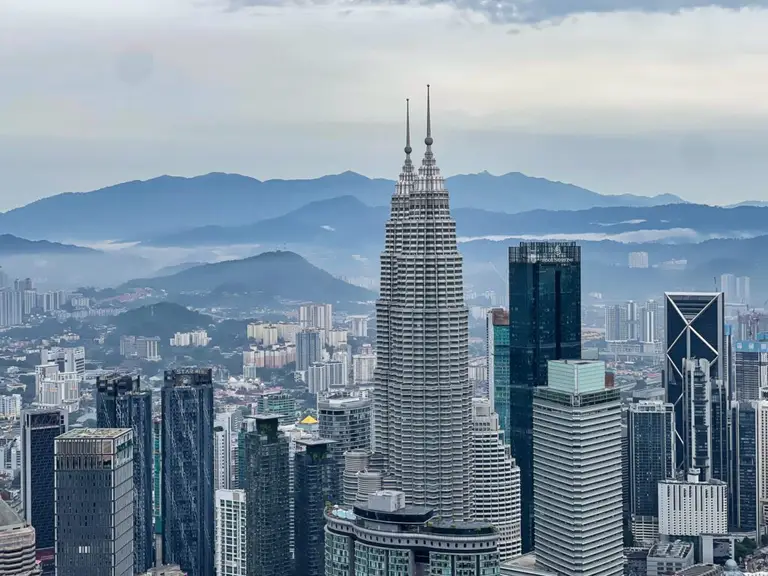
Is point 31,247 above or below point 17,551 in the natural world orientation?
above

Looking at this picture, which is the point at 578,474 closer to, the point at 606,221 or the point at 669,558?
the point at 669,558

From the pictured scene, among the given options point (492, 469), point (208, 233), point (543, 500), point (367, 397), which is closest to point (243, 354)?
point (208, 233)

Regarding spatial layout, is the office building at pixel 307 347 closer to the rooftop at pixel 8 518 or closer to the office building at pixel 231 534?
the office building at pixel 231 534

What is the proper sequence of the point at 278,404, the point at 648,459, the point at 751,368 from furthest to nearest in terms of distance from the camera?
the point at 751,368
the point at 278,404
the point at 648,459

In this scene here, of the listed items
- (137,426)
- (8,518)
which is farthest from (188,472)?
(8,518)

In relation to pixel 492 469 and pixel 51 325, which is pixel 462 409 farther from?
pixel 51 325

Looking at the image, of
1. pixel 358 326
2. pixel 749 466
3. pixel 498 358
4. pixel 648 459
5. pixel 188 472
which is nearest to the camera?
pixel 188 472

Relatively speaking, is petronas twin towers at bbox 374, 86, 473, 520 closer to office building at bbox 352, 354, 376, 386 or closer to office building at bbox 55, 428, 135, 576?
office building at bbox 352, 354, 376, 386
